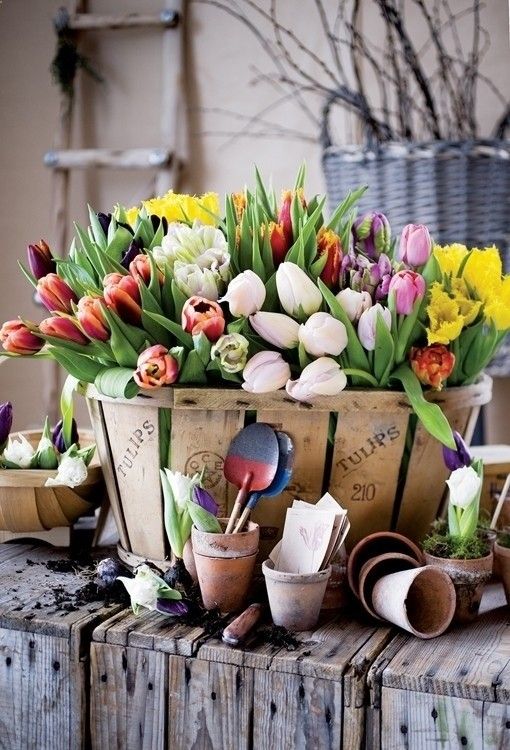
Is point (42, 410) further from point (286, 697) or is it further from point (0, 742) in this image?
point (286, 697)

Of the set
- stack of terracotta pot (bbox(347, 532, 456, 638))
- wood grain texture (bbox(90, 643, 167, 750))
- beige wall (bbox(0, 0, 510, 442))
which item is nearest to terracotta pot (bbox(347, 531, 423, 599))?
stack of terracotta pot (bbox(347, 532, 456, 638))

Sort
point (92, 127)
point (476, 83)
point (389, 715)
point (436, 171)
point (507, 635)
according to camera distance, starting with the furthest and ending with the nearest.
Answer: point (92, 127) → point (476, 83) → point (436, 171) → point (507, 635) → point (389, 715)

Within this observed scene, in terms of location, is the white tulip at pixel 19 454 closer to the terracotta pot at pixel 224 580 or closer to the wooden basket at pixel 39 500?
the wooden basket at pixel 39 500

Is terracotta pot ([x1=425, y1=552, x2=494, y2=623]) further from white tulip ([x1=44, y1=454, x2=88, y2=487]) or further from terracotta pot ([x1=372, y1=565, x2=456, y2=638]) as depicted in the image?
white tulip ([x1=44, y1=454, x2=88, y2=487])

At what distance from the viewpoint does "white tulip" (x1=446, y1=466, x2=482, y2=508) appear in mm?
951

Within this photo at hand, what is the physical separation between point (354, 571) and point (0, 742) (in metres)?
0.42

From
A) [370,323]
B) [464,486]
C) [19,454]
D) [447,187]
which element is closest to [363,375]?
[370,323]

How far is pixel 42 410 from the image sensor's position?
9.31 ft

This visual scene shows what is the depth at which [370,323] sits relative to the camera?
98cm

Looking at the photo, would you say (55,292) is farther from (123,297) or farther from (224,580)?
(224,580)

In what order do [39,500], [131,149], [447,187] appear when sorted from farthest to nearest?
[131,149] → [447,187] → [39,500]

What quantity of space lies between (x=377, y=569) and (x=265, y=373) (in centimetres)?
24

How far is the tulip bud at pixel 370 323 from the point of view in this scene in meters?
0.98

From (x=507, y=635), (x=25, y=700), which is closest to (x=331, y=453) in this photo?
(x=507, y=635)
